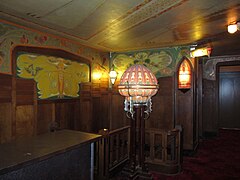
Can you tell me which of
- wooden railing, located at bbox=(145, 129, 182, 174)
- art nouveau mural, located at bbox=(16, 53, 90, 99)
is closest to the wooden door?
wooden railing, located at bbox=(145, 129, 182, 174)

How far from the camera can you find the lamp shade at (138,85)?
2.57m

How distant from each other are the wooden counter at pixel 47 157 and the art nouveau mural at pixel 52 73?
2149mm

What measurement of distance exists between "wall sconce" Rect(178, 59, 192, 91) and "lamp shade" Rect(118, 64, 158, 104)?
274 cm

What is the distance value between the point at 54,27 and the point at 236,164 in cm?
503

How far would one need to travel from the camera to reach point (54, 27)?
385cm

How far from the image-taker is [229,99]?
8758 millimetres

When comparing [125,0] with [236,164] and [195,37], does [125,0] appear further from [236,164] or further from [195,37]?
[236,164]

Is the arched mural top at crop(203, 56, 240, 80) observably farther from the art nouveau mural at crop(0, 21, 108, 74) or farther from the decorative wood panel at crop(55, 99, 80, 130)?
the decorative wood panel at crop(55, 99, 80, 130)

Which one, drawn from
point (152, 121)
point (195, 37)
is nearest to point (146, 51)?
point (195, 37)

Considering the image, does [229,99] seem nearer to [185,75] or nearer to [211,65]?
[211,65]

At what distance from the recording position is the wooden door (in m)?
8.65

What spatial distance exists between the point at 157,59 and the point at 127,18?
2573 millimetres

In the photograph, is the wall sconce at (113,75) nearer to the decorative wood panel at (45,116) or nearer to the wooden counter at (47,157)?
the decorative wood panel at (45,116)

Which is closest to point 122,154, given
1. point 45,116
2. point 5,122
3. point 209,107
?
point 45,116
